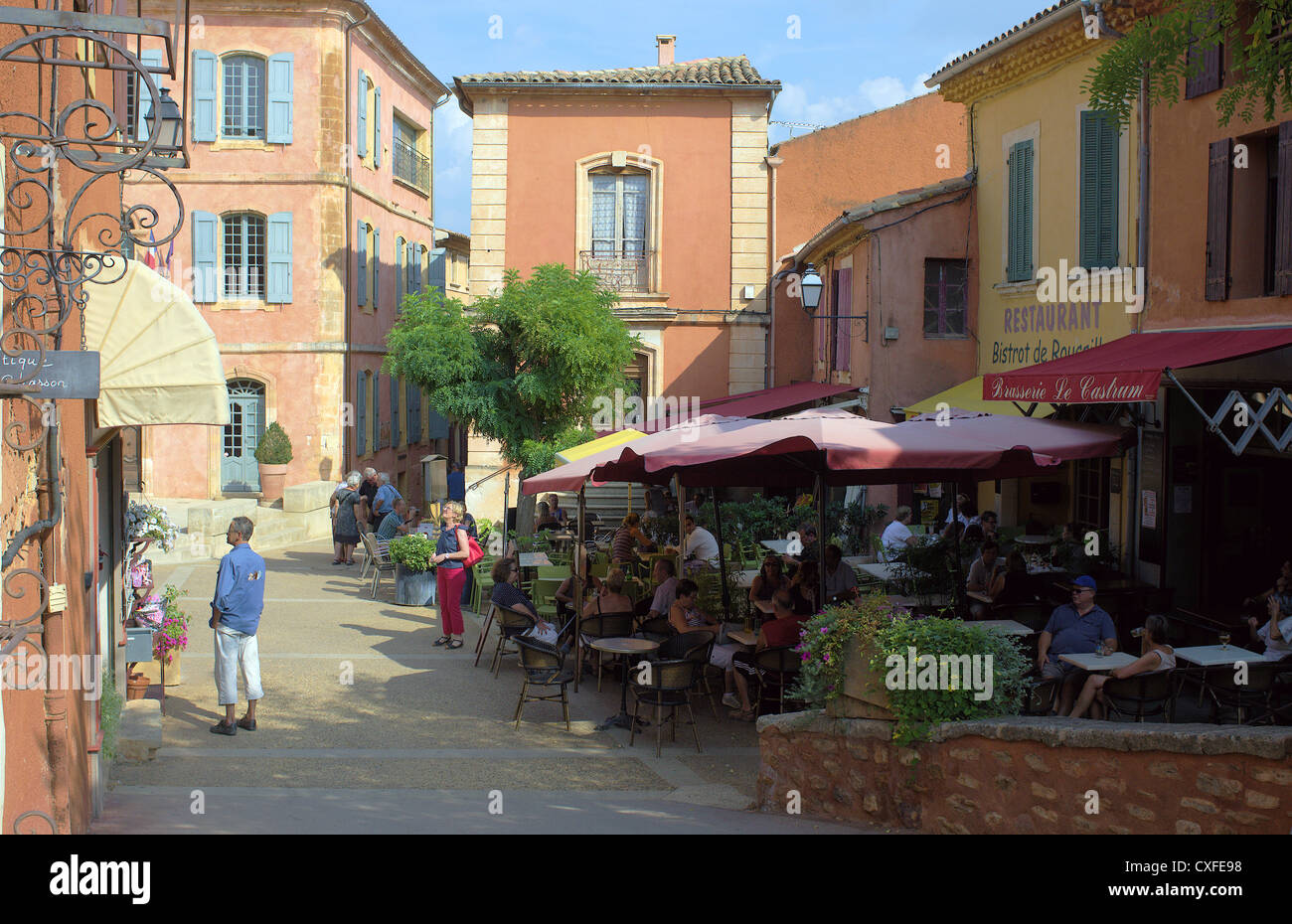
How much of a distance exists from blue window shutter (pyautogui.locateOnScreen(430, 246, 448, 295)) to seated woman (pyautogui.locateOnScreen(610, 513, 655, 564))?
1937 centimetres

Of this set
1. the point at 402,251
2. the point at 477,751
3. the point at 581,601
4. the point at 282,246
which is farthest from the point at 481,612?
the point at 402,251

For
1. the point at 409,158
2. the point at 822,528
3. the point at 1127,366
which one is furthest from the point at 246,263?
the point at 1127,366

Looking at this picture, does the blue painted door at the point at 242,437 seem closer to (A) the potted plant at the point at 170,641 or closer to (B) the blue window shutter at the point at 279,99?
(B) the blue window shutter at the point at 279,99

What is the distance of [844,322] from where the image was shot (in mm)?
21562

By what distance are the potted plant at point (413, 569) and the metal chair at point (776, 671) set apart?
7.05 m

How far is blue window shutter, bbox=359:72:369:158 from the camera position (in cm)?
2694

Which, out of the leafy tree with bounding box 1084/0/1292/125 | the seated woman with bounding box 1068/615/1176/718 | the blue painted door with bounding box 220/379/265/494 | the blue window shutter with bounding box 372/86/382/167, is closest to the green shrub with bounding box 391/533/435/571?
the seated woman with bounding box 1068/615/1176/718

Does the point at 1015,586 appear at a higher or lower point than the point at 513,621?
higher

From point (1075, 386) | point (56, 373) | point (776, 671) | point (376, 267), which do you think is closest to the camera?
point (56, 373)

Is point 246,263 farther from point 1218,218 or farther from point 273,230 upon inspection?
point 1218,218

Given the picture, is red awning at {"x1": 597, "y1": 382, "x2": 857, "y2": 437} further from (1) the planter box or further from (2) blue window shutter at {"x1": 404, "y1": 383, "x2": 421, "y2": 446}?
(2) blue window shutter at {"x1": 404, "y1": 383, "x2": 421, "y2": 446}

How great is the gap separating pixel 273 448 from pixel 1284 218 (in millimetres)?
18844

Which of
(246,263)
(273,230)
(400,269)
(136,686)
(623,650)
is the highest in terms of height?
(273,230)

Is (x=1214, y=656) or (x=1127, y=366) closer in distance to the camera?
(x=1214, y=656)
